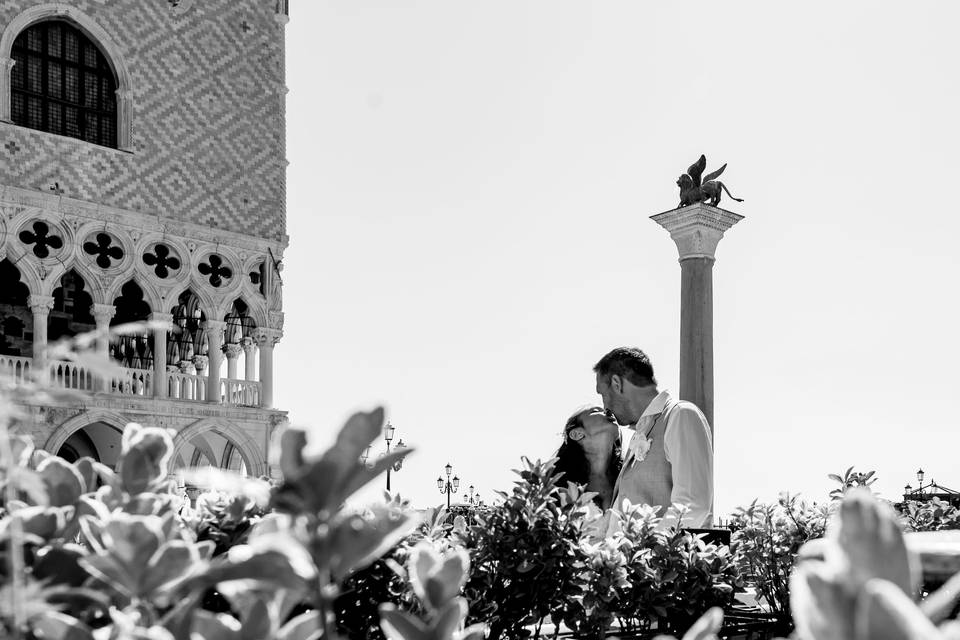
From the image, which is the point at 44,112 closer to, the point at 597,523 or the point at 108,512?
the point at 597,523

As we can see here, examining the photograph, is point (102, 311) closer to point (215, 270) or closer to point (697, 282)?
point (215, 270)

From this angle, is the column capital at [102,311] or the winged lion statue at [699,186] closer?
the winged lion statue at [699,186]

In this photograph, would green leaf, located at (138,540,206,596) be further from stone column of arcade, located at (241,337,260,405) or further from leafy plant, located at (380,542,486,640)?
stone column of arcade, located at (241,337,260,405)

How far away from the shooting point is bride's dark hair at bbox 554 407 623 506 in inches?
183

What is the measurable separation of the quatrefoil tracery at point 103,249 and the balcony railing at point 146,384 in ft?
6.04

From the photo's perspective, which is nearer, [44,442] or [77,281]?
[44,442]

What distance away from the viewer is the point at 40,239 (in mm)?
18578

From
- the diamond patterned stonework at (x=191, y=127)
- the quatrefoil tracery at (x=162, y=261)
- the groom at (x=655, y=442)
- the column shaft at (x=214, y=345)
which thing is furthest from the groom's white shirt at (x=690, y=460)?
the column shaft at (x=214, y=345)

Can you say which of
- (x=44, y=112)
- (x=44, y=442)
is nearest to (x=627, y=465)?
(x=44, y=442)

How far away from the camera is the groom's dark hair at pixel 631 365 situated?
450 centimetres

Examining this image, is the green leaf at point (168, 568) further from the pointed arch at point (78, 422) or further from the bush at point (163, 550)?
the pointed arch at point (78, 422)

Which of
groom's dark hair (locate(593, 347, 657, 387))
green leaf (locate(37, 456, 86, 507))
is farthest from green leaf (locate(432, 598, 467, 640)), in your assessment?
groom's dark hair (locate(593, 347, 657, 387))

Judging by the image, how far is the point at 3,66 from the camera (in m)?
18.2

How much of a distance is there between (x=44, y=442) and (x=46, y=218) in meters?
3.65
